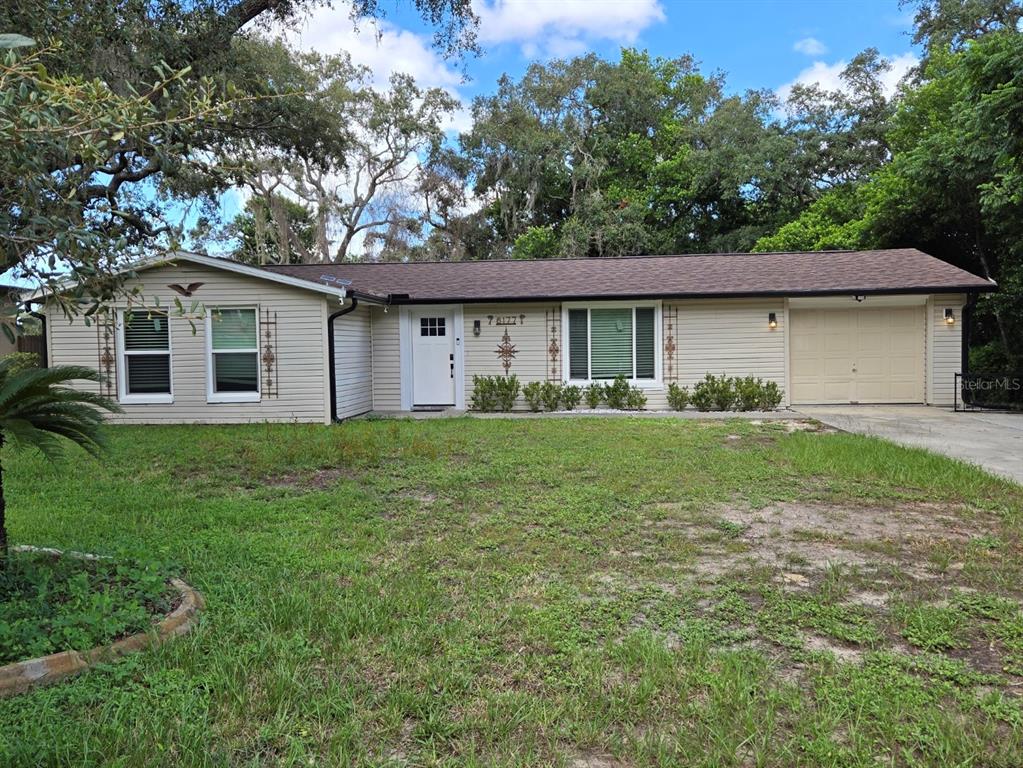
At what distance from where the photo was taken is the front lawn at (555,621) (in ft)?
7.60

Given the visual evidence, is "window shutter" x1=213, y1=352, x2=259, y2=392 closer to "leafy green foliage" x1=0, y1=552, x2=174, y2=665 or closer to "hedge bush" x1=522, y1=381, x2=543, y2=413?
"hedge bush" x1=522, y1=381, x2=543, y2=413

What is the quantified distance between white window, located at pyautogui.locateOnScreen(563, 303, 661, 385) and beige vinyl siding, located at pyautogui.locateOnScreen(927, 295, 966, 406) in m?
5.30

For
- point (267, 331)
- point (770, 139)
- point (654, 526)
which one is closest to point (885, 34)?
point (770, 139)

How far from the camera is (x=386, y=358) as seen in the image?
13.3 m

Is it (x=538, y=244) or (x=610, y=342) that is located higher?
(x=538, y=244)

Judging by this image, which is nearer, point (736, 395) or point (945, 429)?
point (945, 429)

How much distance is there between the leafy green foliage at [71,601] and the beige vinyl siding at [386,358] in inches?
373

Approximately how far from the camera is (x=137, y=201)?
13477 mm

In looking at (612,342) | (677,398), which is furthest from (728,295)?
(612,342)

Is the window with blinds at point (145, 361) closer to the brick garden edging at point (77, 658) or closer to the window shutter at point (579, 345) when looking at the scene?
the window shutter at point (579, 345)

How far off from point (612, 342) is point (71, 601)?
10761 millimetres

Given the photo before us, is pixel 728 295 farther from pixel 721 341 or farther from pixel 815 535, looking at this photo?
pixel 815 535

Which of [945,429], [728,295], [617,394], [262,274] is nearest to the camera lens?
[945,429]

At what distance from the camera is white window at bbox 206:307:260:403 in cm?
1136
